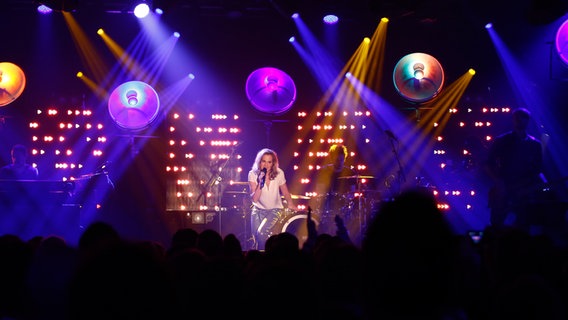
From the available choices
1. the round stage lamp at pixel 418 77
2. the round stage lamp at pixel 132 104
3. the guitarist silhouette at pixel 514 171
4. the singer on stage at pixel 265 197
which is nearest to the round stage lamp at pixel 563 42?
the round stage lamp at pixel 418 77

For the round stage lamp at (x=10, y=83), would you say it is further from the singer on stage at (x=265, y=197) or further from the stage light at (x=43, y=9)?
the singer on stage at (x=265, y=197)

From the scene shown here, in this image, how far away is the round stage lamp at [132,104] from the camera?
11.7 metres

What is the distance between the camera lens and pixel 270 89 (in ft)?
39.8

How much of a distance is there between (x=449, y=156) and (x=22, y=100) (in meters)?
9.34

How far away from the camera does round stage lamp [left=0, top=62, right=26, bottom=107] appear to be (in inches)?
474

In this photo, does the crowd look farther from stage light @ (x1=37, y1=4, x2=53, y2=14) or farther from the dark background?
stage light @ (x1=37, y1=4, x2=53, y2=14)

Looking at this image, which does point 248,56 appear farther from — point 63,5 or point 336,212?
point 336,212

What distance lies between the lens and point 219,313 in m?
2.48

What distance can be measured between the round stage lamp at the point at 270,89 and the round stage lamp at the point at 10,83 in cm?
458

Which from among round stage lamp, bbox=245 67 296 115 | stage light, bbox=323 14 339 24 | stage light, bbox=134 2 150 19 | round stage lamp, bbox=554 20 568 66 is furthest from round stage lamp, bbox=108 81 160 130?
round stage lamp, bbox=554 20 568 66

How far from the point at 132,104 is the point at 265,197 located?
3.45 meters

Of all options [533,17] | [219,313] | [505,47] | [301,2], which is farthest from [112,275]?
[505,47]

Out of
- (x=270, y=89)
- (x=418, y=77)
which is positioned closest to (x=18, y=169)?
(x=270, y=89)

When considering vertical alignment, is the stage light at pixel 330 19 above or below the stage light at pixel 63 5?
above
